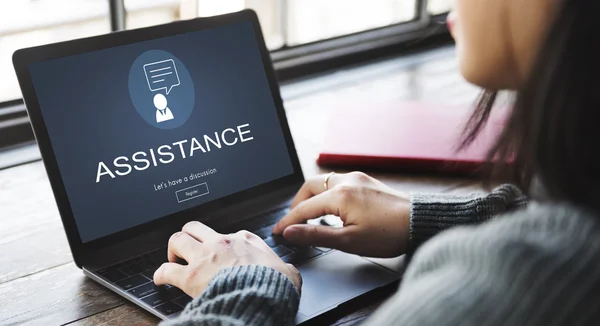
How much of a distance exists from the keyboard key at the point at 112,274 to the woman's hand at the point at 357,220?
0.23m

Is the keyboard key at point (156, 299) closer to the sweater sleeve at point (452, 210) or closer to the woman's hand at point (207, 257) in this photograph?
the woman's hand at point (207, 257)

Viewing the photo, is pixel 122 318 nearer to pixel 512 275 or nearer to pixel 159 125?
pixel 159 125

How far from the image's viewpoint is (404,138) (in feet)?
4.68

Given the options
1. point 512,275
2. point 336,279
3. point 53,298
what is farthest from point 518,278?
point 53,298

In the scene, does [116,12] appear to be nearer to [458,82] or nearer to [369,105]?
[369,105]

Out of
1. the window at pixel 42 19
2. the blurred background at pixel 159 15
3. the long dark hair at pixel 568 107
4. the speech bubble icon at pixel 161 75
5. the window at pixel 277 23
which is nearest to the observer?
the long dark hair at pixel 568 107

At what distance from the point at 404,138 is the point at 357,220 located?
42 cm

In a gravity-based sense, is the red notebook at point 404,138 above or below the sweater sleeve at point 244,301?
below

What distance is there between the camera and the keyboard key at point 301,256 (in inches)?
40.3

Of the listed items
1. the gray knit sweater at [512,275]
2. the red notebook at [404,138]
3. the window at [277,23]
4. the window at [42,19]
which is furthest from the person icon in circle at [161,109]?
the window at [42,19]

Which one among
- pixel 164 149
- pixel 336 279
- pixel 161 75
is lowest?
pixel 336 279

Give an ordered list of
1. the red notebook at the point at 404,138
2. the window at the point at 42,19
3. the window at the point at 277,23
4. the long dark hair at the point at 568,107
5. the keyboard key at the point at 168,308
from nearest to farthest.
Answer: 1. the long dark hair at the point at 568,107
2. the keyboard key at the point at 168,308
3. the red notebook at the point at 404,138
4. the window at the point at 277,23
5. the window at the point at 42,19

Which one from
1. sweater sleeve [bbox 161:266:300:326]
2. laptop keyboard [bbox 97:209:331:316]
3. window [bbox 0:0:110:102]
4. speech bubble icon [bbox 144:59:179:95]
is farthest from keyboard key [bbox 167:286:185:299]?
window [bbox 0:0:110:102]

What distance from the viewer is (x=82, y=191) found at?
1.04m
